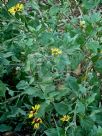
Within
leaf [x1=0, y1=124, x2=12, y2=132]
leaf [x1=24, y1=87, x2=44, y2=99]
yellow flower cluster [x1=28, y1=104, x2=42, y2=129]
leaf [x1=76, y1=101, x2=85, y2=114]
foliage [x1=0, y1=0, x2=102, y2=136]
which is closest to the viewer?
leaf [x1=76, y1=101, x2=85, y2=114]

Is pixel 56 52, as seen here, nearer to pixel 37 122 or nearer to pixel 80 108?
pixel 80 108

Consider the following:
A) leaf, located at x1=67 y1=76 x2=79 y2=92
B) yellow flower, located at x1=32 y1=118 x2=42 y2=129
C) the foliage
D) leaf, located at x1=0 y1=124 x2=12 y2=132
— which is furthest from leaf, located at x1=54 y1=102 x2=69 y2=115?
leaf, located at x1=0 y1=124 x2=12 y2=132

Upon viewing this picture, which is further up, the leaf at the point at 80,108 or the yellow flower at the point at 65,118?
the leaf at the point at 80,108

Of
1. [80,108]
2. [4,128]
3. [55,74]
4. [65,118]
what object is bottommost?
[4,128]

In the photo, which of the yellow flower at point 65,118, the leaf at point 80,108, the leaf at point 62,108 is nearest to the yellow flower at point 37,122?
the yellow flower at point 65,118

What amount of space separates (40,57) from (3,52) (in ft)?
1.57

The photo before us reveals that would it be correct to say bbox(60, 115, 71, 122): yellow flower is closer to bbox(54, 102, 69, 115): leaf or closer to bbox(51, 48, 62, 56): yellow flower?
bbox(54, 102, 69, 115): leaf

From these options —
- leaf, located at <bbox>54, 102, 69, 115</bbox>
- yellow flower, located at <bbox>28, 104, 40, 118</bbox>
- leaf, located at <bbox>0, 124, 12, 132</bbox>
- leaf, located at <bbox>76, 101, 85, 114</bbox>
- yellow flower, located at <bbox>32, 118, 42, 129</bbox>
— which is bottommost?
leaf, located at <bbox>0, 124, 12, 132</bbox>

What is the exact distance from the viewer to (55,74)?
2443 mm

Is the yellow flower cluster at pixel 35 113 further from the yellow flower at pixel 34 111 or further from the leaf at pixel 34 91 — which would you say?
the leaf at pixel 34 91

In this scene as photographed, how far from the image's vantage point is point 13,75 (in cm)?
296

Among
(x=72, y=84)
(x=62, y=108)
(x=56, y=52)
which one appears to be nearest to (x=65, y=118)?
(x=62, y=108)

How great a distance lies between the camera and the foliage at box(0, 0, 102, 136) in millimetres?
2281

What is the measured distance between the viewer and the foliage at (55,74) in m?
2.28
